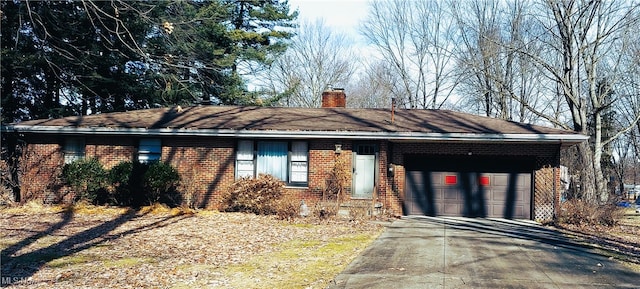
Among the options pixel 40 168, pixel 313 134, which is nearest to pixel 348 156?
pixel 313 134

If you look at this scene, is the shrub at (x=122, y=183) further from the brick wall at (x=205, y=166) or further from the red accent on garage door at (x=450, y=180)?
the red accent on garage door at (x=450, y=180)

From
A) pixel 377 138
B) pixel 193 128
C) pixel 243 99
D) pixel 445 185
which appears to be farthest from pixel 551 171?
pixel 243 99

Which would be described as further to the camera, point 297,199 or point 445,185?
point 445,185

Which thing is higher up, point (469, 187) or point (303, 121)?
point (303, 121)

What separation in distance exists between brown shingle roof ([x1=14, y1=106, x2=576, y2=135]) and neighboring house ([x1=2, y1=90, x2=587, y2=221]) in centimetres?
6

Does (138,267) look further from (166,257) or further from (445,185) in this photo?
(445,185)

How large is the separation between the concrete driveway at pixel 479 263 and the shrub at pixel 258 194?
145 inches

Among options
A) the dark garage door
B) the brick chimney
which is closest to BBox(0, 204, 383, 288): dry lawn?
the dark garage door

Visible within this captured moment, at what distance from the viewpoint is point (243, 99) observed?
3036 centimetres

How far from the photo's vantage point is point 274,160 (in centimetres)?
1688

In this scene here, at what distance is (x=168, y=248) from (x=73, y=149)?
927 centimetres

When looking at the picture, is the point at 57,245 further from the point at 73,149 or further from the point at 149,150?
the point at 73,149

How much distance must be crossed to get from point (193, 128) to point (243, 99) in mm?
14092

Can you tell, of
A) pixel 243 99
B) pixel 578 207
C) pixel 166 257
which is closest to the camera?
pixel 166 257
